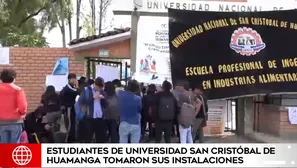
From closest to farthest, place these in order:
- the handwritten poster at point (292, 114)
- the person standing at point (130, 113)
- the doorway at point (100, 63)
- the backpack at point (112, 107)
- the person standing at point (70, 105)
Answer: the person standing at point (130, 113), the backpack at point (112, 107), the person standing at point (70, 105), the handwritten poster at point (292, 114), the doorway at point (100, 63)

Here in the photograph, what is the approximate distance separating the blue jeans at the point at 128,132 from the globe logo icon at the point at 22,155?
262 cm

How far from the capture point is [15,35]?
18234mm

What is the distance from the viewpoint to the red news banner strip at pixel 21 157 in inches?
239

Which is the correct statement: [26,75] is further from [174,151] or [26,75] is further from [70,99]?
[174,151]

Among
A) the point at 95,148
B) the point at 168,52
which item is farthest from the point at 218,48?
the point at 95,148

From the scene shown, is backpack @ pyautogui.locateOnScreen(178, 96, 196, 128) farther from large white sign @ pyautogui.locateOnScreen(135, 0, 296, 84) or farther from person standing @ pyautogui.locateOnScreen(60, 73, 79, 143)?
person standing @ pyautogui.locateOnScreen(60, 73, 79, 143)

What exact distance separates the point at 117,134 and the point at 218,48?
287cm

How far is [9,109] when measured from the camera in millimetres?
7680

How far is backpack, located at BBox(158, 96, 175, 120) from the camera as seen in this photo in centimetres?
937

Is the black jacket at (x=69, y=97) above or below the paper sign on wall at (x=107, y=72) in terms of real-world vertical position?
below

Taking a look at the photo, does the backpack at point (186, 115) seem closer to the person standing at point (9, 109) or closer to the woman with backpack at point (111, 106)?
the woman with backpack at point (111, 106)
